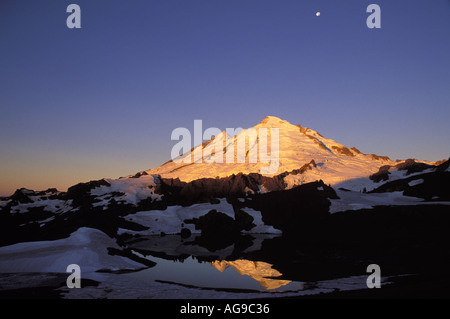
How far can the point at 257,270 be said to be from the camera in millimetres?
50281

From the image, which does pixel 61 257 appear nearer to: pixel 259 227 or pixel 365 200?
pixel 259 227

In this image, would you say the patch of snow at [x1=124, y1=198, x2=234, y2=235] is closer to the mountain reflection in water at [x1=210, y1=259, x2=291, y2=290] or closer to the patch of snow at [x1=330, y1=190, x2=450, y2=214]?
the patch of snow at [x1=330, y1=190, x2=450, y2=214]

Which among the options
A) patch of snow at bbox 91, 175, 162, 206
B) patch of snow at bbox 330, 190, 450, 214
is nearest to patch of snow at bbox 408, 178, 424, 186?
patch of snow at bbox 330, 190, 450, 214

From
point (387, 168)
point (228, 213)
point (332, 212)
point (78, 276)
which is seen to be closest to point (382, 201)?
point (332, 212)

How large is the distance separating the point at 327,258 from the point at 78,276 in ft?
129

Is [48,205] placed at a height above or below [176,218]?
above

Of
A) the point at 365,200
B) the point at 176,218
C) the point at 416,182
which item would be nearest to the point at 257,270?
the point at 365,200

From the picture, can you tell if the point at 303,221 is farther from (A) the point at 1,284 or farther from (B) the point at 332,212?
(A) the point at 1,284

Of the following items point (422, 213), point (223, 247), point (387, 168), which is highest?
point (387, 168)

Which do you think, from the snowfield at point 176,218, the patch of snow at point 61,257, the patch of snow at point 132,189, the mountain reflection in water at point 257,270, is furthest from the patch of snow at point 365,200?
the patch of snow at point 132,189
